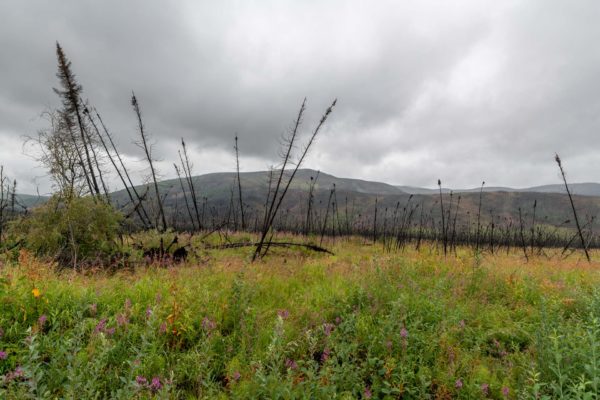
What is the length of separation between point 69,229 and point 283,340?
26.5ft

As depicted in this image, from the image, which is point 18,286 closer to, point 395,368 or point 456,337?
point 395,368

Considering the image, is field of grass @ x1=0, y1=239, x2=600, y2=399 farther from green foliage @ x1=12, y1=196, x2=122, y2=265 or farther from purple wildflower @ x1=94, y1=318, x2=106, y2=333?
green foliage @ x1=12, y1=196, x2=122, y2=265

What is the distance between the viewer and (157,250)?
924 cm

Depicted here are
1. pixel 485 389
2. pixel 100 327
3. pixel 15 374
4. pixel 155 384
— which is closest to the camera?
pixel 15 374

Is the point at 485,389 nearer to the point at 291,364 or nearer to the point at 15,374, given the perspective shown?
the point at 291,364

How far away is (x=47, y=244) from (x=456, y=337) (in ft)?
33.2

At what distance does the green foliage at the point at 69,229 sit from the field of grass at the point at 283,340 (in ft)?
9.13

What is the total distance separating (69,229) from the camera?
326 inches

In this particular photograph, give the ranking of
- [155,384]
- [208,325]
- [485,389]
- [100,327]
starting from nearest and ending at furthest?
[155,384] < [485,389] < [100,327] < [208,325]

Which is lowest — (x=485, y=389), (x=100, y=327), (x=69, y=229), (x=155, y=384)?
(x=485, y=389)

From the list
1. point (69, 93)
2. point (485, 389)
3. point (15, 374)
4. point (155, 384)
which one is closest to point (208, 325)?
point (155, 384)

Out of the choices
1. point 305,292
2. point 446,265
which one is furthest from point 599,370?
point 446,265

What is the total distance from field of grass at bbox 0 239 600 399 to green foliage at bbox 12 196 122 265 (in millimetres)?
2782

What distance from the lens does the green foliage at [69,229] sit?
26.5 feet
